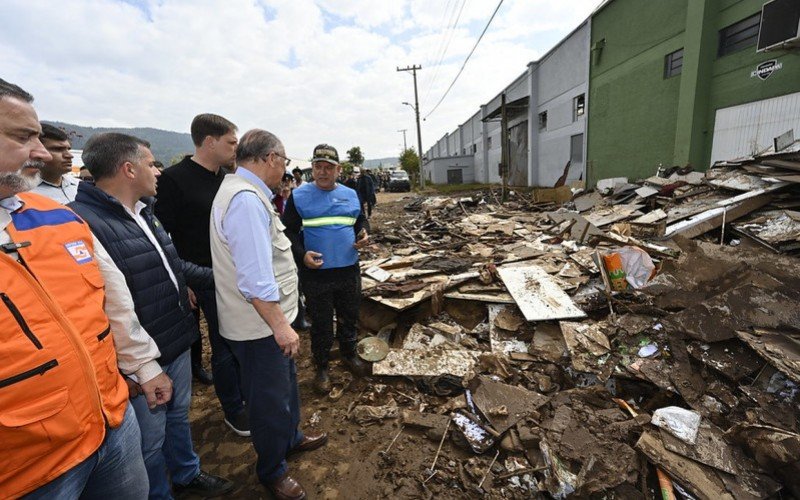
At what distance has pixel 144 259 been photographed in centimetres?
187

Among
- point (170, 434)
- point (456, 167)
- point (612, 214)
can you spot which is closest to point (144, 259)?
point (170, 434)

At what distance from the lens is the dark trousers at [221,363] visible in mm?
2855

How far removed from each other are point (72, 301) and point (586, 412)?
10.8ft

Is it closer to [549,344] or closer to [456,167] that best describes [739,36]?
[549,344]

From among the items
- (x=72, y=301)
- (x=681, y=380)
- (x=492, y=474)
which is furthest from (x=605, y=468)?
(x=72, y=301)

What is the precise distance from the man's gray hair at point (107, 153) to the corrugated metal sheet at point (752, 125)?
12.7 m

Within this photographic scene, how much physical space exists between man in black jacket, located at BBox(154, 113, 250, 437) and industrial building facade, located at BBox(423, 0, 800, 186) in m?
12.3

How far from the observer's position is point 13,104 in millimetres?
1129

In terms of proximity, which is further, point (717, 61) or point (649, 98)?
point (649, 98)

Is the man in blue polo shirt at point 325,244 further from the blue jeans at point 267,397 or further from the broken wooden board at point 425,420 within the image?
the blue jeans at point 267,397

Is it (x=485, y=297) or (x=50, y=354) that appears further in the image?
(x=485, y=297)

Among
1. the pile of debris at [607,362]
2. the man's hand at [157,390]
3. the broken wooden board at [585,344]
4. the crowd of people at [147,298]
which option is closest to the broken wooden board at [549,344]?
the pile of debris at [607,362]

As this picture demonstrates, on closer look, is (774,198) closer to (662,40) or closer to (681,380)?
(681,380)

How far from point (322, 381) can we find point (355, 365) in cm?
39
